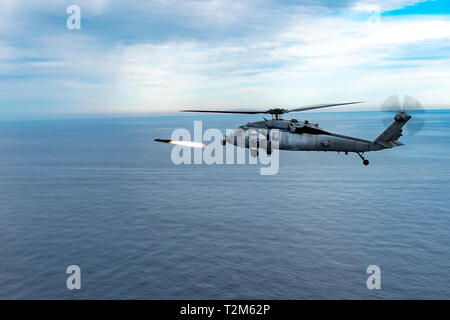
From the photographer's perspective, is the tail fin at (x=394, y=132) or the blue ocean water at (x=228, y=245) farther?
the blue ocean water at (x=228, y=245)

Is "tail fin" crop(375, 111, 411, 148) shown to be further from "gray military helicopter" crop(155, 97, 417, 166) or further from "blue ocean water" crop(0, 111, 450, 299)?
"blue ocean water" crop(0, 111, 450, 299)

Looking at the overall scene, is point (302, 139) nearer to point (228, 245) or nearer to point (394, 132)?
point (394, 132)

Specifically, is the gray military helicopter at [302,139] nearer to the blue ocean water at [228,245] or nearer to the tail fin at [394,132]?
the tail fin at [394,132]

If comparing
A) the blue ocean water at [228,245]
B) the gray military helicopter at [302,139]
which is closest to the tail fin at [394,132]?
the gray military helicopter at [302,139]

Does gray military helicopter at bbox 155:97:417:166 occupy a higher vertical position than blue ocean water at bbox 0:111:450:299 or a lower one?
higher

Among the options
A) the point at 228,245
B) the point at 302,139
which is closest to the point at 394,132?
the point at 302,139

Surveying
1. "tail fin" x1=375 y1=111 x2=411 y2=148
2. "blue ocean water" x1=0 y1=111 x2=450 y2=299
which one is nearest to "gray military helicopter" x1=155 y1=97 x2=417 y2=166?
"tail fin" x1=375 y1=111 x2=411 y2=148

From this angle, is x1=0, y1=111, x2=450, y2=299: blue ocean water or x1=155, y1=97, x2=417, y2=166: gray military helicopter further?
x1=0, y1=111, x2=450, y2=299: blue ocean water
